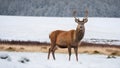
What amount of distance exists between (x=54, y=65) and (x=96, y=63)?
1.96 metres

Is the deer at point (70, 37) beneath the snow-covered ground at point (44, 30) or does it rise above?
above

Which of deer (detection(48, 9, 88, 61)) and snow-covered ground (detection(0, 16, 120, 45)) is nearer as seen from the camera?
deer (detection(48, 9, 88, 61))

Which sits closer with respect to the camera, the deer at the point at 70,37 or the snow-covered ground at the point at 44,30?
the deer at the point at 70,37

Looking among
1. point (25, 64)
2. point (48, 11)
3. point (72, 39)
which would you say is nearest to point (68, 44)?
point (72, 39)

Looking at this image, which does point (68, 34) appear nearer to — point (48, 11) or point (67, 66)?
point (67, 66)

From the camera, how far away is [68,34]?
57.0ft

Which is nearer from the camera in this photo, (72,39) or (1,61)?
(1,61)

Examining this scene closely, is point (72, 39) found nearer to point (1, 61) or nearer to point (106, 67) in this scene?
point (106, 67)

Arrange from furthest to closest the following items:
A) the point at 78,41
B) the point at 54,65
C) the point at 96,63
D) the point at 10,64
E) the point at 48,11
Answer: the point at 48,11 < the point at 78,41 < the point at 96,63 < the point at 54,65 < the point at 10,64

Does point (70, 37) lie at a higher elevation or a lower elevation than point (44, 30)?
higher

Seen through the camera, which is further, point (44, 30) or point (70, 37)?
point (44, 30)

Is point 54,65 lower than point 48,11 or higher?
higher

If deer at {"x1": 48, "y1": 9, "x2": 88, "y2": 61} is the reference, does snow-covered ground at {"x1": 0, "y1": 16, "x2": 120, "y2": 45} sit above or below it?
below

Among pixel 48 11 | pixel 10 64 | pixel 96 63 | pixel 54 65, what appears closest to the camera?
pixel 10 64
